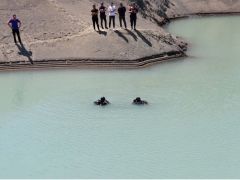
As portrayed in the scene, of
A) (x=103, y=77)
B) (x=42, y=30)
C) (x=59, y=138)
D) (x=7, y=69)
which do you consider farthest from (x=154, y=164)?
(x=42, y=30)

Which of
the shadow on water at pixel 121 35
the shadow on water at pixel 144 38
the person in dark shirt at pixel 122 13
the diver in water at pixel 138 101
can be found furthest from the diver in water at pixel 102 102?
the person in dark shirt at pixel 122 13

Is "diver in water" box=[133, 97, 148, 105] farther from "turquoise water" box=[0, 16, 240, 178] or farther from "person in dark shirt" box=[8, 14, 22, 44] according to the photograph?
"person in dark shirt" box=[8, 14, 22, 44]

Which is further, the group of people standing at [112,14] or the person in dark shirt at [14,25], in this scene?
the group of people standing at [112,14]

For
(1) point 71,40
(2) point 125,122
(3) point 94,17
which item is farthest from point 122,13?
(2) point 125,122

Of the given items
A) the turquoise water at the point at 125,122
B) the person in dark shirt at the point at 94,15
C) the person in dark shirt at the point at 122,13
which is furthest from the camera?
the person in dark shirt at the point at 122,13

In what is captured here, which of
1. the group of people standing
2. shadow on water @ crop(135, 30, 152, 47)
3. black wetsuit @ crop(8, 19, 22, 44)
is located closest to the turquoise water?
shadow on water @ crop(135, 30, 152, 47)

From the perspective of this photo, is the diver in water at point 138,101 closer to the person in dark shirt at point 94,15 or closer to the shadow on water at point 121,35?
the shadow on water at point 121,35
